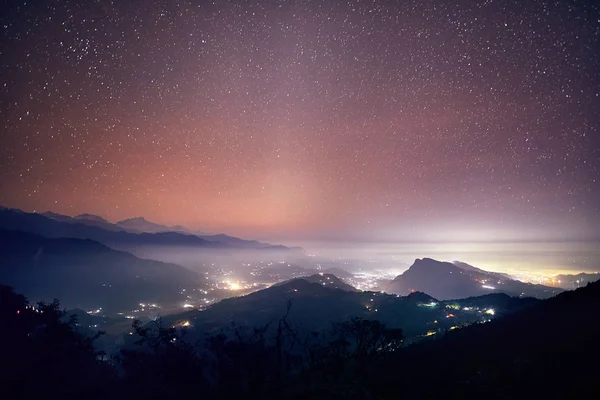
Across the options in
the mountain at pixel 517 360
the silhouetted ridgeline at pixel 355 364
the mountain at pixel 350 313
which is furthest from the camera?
the mountain at pixel 350 313

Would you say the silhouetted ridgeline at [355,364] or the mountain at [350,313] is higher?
the silhouetted ridgeline at [355,364]

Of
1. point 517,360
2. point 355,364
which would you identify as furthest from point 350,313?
point 517,360

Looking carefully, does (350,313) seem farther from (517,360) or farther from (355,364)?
(517,360)

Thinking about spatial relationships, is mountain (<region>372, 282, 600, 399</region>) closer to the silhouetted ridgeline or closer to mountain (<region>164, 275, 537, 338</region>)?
the silhouetted ridgeline

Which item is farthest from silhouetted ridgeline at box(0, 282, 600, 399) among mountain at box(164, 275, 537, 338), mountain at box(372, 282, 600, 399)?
mountain at box(164, 275, 537, 338)

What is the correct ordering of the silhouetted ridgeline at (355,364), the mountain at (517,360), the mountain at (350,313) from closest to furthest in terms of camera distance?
1. the mountain at (517,360)
2. the silhouetted ridgeline at (355,364)
3. the mountain at (350,313)

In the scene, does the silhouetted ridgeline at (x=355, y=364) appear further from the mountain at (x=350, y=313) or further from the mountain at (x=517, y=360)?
the mountain at (x=350, y=313)

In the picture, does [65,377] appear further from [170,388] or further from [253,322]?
[253,322]

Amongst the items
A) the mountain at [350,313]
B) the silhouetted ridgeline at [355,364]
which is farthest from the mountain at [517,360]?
the mountain at [350,313]
